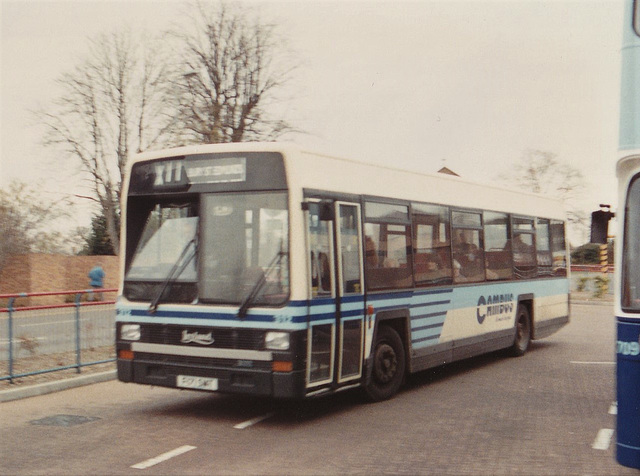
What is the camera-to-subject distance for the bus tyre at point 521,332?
1448 cm

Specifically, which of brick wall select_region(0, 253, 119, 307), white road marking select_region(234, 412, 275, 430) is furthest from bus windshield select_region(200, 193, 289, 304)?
brick wall select_region(0, 253, 119, 307)

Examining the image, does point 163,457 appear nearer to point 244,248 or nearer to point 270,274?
point 270,274

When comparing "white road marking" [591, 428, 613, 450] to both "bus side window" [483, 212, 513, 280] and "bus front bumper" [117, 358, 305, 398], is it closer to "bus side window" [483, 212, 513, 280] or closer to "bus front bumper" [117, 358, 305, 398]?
"bus front bumper" [117, 358, 305, 398]

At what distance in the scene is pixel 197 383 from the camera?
840 cm

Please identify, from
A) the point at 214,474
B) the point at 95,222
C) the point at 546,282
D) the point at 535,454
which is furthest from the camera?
the point at 95,222

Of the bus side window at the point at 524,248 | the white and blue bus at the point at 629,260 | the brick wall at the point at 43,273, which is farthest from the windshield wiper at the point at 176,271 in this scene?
the brick wall at the point at 43,273

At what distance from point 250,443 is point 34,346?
4.90m

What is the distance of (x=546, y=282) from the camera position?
15.6 meters

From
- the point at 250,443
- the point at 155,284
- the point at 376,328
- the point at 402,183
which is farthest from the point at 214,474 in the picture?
the point at 402,183

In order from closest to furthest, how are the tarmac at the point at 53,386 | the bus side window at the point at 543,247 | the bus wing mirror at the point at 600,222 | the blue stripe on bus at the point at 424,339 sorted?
the bus wing mirror at the point at 600,222 < the tarmac at the point at 53,386 < the blue stripe on bus at the point at 424,339 < the bus side window at the point at 543,247

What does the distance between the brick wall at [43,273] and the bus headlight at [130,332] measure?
27.7 metres

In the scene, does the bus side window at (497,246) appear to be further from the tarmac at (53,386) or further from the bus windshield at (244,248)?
the tarmac at (53,386)

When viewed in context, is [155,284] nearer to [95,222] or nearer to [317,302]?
[317,302]

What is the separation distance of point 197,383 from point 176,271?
4.13ft
